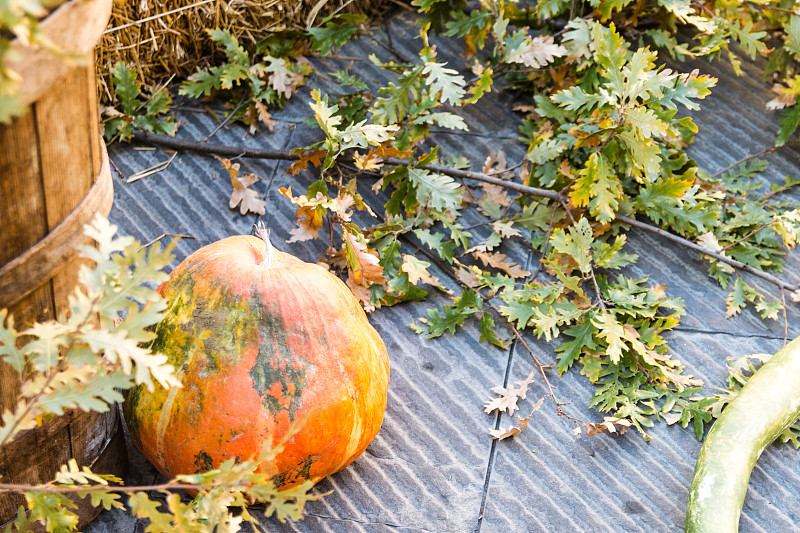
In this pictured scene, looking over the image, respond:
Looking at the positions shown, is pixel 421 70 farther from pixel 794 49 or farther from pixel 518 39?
pixel 794 49

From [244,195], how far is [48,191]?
155 centimetres

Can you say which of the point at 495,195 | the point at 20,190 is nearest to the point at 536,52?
the point at 495,195

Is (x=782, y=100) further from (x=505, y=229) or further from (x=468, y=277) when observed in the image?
(x=468, y=277)

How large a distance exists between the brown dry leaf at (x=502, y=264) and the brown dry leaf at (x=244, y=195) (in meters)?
0.92

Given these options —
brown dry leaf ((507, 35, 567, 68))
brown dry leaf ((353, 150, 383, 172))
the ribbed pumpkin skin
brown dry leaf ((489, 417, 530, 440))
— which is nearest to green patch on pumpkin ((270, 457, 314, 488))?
the ribbed pumpkin skin

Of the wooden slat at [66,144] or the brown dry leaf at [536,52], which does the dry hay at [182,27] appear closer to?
the brown dry leaf at [536,52]

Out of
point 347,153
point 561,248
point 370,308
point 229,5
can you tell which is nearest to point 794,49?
point 561,248

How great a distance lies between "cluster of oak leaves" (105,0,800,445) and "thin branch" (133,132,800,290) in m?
0.02

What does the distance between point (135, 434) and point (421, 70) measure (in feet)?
5.78

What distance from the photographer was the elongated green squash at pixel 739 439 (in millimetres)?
1961

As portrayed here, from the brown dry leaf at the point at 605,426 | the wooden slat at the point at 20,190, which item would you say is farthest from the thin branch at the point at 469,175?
the wooden slat at the point at 20,190

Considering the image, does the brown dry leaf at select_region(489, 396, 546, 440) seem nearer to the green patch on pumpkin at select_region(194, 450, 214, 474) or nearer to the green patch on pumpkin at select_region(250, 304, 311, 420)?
the green patch on pumpkin at select_region(250, 304, 311, 420)

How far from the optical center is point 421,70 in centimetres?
285

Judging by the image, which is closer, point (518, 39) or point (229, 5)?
point (518, 39)
